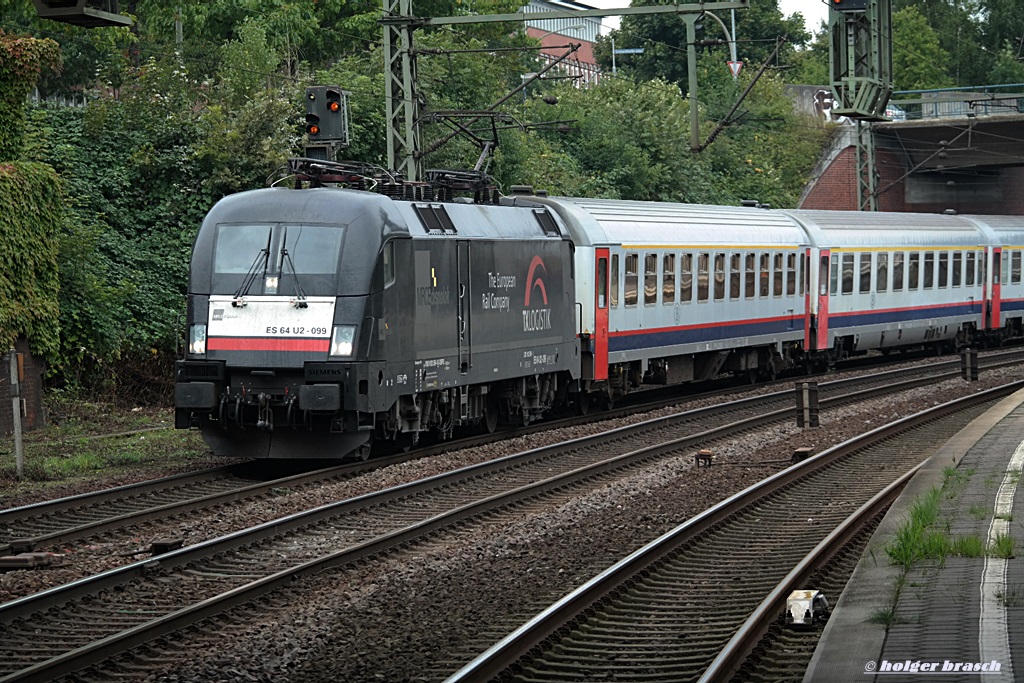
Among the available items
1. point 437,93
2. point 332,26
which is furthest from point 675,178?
point 437,93

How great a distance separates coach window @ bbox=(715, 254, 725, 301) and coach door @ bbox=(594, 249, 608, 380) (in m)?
4.29

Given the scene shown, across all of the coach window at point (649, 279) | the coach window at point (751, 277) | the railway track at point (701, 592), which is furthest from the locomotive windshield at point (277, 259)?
the coach window at point (751, 277)

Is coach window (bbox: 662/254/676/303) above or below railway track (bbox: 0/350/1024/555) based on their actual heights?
above

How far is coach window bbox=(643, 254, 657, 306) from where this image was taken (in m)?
24.6

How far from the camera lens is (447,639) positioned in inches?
362

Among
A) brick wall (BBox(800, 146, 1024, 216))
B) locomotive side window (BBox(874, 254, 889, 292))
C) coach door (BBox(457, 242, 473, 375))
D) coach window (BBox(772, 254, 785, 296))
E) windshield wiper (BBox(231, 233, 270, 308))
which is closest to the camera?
windshield wiper (BBox(231, 233, 270, 308))

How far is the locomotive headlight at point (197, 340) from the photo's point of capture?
1642 centimetres

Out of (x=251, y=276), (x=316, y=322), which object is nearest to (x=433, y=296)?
(x=316, y=322)

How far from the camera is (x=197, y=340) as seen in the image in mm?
16469

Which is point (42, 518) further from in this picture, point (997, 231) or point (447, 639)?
point (997, 231)

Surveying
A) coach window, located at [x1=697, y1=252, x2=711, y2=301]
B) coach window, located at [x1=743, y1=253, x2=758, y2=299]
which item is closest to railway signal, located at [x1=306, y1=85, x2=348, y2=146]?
coach window, located at [x1=697, y1=252, x2=711, y2=301]

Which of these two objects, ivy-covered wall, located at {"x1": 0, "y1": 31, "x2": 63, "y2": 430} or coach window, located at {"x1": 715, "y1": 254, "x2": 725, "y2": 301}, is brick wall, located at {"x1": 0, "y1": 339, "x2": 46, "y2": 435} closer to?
ivy-covered wall, located at {"x1": 0, "y1": 31, "x2": 63, "y2": 430}

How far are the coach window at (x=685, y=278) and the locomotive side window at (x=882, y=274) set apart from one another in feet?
30.6

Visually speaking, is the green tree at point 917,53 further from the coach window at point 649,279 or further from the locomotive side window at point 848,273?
the coach window at point 649,279
